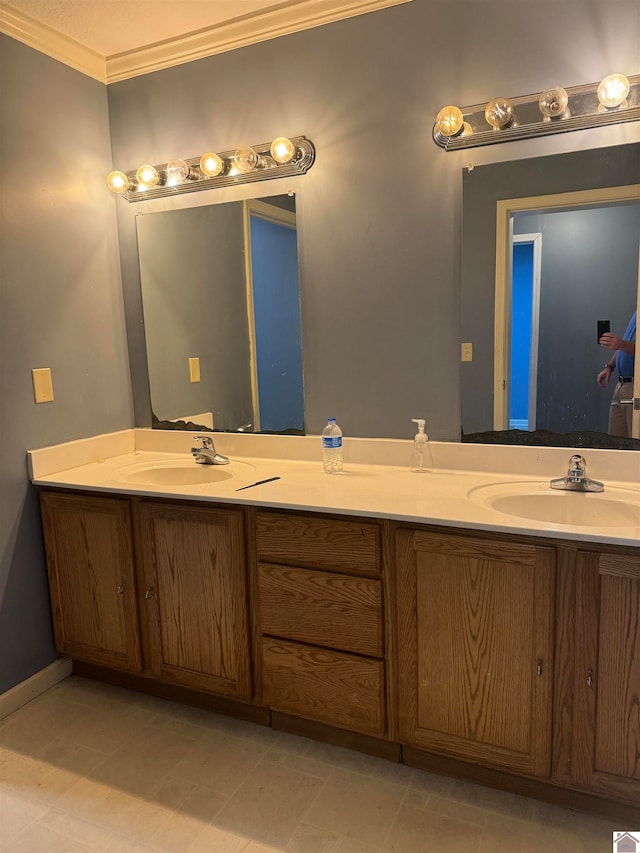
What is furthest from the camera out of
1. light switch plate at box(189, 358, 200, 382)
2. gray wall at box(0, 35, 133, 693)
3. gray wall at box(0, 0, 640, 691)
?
light switch plate at box(189, 358, 200, 382)

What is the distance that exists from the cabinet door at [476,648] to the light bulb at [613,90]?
119 centimetres

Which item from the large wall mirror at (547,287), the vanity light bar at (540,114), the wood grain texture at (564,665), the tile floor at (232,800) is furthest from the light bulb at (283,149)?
the tile floor at (232,800)

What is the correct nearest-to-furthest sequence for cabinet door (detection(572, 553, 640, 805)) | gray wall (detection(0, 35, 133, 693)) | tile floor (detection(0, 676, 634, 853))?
cabinet door (detection(572, 553, 640, 805)) < tile floor (detection(0, 676, 634, 853)) < gray wall (detection(0, 35, 133, 693))

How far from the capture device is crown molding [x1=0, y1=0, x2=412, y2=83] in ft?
6.39

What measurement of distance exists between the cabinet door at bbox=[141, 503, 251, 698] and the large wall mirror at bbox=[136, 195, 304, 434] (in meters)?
0.51

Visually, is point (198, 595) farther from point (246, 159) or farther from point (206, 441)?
point (246, 159)

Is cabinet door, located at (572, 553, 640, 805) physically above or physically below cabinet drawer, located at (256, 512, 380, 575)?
below

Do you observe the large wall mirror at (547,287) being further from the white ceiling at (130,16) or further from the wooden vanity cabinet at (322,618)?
the white ceiling at (130,16)

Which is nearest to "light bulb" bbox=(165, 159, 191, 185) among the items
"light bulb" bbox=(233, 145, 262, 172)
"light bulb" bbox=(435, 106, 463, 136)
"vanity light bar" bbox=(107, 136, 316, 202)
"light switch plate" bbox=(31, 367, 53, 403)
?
"vanity light bar" bbox=(107, 136, 316, 202)

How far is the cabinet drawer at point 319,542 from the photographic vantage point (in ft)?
5.34

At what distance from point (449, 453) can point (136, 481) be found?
1.12 m

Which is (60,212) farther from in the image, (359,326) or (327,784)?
(327,784)

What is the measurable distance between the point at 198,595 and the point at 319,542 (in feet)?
1.58

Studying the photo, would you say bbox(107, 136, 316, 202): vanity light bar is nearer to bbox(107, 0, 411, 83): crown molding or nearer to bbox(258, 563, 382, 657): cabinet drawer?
bbox(107, 0, 411, 83): crown molding
